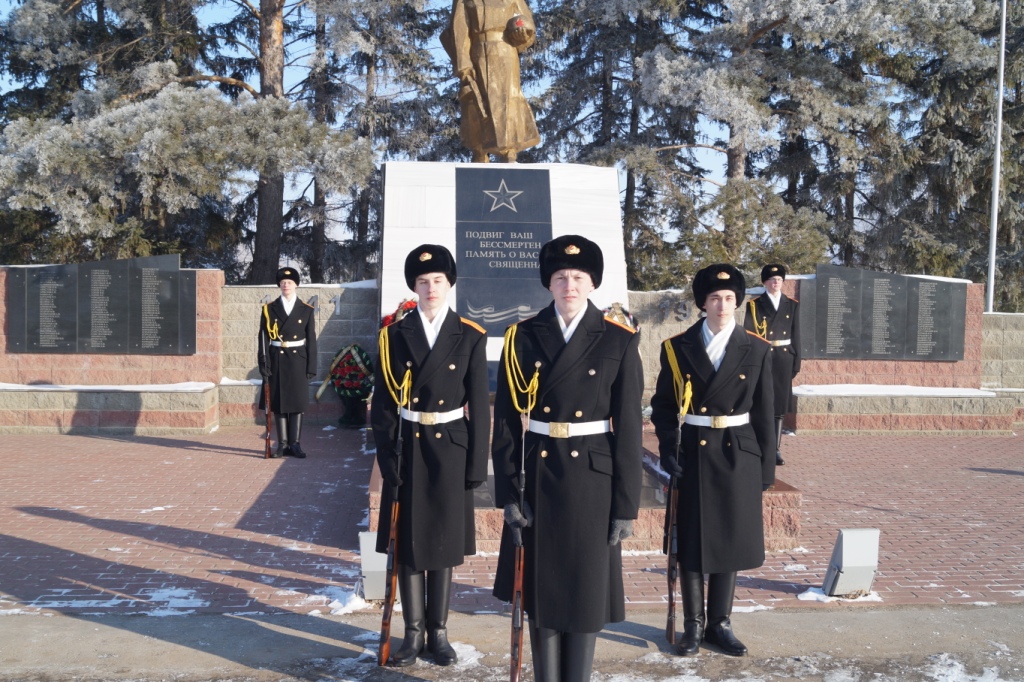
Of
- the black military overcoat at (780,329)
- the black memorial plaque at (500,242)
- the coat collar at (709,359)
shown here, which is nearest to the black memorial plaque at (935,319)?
the black military overcoat at (780,329)

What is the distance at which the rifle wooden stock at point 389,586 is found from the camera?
383 centimetres

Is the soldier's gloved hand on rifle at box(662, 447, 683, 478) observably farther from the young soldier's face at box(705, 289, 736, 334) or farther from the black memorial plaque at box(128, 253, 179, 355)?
the black memorial plaque at box(128, 253, 179, 355)

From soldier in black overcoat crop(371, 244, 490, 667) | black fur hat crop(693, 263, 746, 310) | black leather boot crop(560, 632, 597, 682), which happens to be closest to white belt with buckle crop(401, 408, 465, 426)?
soldier in black overcoat crop(371, 244, 490, 667)

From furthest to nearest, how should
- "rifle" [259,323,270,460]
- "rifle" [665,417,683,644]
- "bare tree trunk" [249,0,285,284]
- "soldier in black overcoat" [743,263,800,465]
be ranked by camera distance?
1. "bare tree trunk" [249,0,285,284]
2. "rifle" [259,323,270,460]
3. "soldier in black overcoat" [743,263,800,465]
4. "rifle" [665,417,683,644]

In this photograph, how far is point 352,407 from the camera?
10.4 metres

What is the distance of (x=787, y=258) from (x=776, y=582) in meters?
9.03

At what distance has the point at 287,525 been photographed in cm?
619

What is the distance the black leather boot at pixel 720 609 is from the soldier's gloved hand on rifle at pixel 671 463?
48cm

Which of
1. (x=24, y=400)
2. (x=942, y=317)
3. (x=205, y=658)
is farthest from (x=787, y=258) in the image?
(x=205, y=658)

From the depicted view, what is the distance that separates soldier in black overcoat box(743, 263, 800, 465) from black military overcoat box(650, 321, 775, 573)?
3945 mm

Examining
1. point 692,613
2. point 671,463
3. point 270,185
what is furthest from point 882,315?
point 270,185

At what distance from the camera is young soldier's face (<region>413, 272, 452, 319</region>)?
3.88 m

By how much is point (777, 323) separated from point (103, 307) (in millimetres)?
7222

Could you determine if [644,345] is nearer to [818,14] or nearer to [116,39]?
[818,14]
